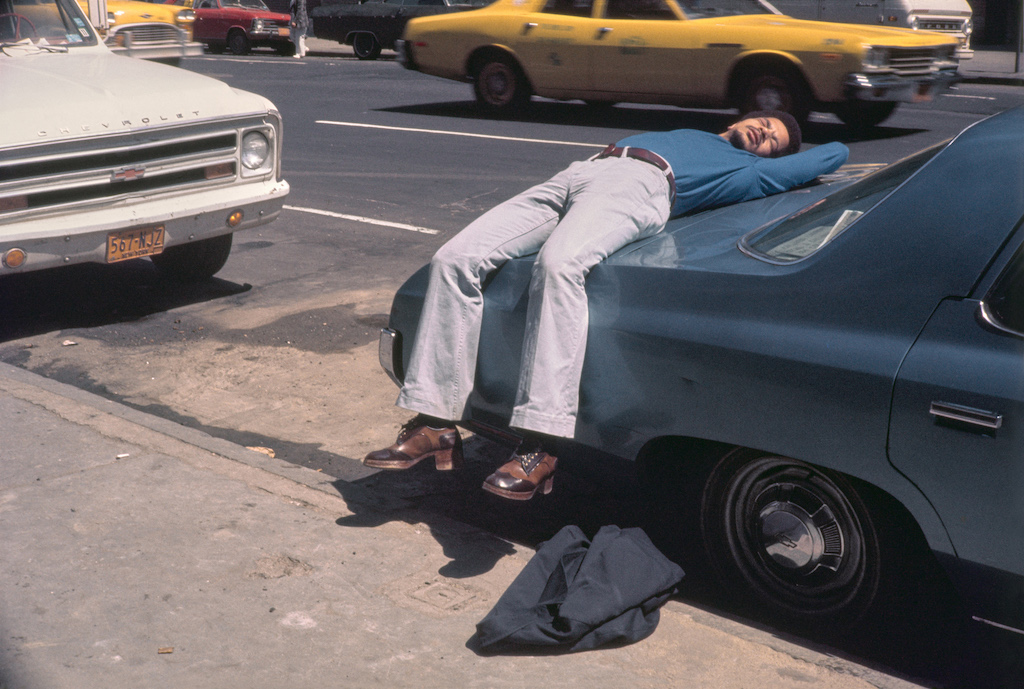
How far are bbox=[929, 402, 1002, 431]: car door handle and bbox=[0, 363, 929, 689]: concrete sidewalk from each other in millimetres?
799

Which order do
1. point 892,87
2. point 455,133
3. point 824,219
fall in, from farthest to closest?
1. point 455,133
2. point 892,87
3. point 824,219

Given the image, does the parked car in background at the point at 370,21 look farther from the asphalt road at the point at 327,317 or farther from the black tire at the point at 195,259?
the black tire at the point at 195,259

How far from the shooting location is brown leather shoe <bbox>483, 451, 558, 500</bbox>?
328 cm

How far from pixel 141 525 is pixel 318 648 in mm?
1009

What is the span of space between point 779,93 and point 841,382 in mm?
9236

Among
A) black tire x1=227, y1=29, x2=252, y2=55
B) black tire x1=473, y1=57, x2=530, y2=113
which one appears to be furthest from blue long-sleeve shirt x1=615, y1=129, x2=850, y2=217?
black tire x1=227, y1=29, x2=252, y2=55

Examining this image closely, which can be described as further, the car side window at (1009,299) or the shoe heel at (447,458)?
the shoe heel at (447,458)

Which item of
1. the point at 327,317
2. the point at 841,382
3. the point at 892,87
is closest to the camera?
the point at 841,382

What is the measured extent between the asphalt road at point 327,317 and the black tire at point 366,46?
12530 mm

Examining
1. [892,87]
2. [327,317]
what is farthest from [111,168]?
[892,87]

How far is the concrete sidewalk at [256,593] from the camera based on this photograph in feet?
9.30

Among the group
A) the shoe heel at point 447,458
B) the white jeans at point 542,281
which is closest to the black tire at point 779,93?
the white jeans at point 542,281

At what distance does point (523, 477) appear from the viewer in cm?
331

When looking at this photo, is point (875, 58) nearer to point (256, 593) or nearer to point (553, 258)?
point (553, 258)
